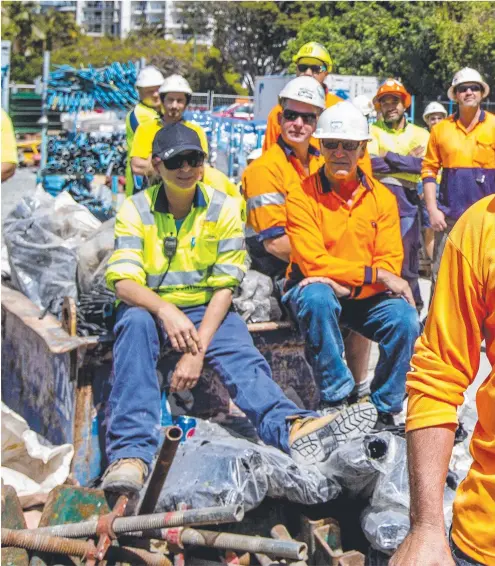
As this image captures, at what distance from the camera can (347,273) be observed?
4.39m

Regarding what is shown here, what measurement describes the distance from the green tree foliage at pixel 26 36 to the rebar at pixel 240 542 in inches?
1935

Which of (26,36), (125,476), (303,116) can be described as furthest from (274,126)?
(26,36)

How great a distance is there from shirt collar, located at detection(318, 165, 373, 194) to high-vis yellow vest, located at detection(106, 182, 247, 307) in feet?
1.80

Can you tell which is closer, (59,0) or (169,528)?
(169,528)

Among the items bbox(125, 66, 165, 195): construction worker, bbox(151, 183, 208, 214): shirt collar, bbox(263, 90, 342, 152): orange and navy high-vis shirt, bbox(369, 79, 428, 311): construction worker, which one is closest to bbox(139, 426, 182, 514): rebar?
bbox(151, 183, 208, 214): shirt collar

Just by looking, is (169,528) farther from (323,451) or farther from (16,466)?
(16,466)

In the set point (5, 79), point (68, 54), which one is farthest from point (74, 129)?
point (68, 54)

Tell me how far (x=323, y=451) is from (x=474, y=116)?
3964 millimetres

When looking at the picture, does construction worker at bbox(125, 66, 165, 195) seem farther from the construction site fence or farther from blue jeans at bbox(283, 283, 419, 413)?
the construction site fence

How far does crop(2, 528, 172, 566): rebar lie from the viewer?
120 inches

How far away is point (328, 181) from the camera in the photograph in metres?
4.60

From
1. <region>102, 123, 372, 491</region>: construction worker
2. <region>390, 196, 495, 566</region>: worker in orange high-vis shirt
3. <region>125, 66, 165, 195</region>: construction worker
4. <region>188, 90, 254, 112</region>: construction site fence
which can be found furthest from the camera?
<region>188, 90, 254, 112</region>: construction site fence

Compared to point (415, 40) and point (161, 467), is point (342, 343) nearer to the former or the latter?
point (161, 467)

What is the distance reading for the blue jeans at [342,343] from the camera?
13.7ft
